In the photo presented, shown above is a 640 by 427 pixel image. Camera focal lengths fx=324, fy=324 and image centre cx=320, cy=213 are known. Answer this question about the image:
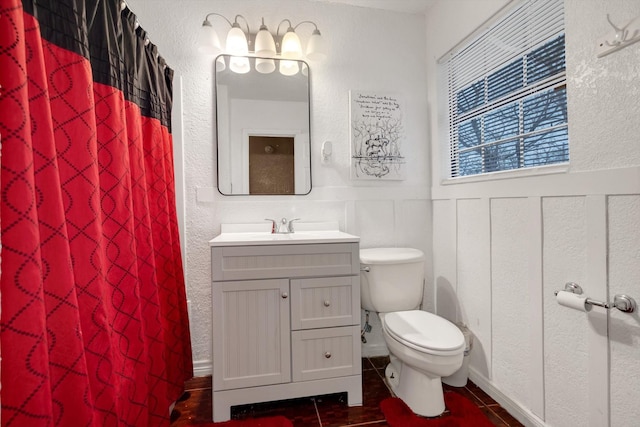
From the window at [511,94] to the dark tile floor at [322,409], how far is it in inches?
45.7

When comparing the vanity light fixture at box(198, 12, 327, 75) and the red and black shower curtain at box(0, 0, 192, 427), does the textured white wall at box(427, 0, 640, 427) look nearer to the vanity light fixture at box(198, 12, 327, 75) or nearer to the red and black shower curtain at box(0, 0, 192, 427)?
the vanity light fixture at box(198, 12, 327, 75)

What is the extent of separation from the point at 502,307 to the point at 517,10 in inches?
54.6

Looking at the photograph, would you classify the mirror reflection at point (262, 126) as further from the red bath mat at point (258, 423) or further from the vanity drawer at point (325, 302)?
the red bath mat at point (258, 423)

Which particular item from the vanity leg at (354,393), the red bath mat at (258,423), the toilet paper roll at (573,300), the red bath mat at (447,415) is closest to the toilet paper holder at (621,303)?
the toilet paper roll at (573,300)

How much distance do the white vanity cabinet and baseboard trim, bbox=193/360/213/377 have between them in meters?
0.48

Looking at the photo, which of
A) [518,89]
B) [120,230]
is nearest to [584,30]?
[518,89]

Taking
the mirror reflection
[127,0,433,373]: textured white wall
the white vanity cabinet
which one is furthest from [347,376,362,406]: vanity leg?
the mirror reflection

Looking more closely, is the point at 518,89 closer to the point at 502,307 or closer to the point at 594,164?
the point at 594,164

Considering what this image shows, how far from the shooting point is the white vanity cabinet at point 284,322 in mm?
1474

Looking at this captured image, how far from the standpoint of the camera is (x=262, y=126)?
195 centimetres

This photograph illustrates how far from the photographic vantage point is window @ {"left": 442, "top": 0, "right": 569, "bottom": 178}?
1322mm

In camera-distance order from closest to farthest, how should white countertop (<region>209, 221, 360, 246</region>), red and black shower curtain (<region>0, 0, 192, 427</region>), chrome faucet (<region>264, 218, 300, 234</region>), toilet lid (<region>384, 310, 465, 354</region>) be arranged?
red and black shower curtain (<region>0, 0, 192, 427</region>) → toilet lid (<region>384, 310, 465, 354</region>) → white countertop (<region>209, 221, 360, 246</region>) → chrome faucet (<region>264, 218, 300, 234</region>)

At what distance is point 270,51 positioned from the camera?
1.86 meters

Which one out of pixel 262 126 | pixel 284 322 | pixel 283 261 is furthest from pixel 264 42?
pixel 284 322
